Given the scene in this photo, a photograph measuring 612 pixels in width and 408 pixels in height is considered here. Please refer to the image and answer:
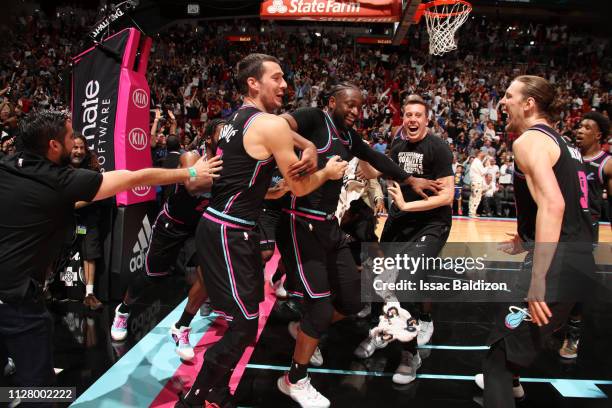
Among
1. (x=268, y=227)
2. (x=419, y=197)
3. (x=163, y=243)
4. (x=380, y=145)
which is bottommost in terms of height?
(x=380, y=145)

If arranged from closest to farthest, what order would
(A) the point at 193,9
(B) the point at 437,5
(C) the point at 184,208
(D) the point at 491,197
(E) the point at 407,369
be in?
(E) the point at 407,369 → (C) the point at 184,208 → (A) the point at 193,9 → (B) the point at 437,5 → (D) the point at 491,197

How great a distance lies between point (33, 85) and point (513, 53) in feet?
67.4

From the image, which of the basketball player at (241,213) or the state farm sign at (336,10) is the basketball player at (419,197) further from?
the state farm sign at (336,10)

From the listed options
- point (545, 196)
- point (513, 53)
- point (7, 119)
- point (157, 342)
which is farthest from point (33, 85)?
point (513, 53)

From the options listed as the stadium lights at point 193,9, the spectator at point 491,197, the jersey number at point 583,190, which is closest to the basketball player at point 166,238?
the jersey number at point 583,190

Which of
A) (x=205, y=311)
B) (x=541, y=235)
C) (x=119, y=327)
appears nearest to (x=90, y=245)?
(x=119, y=327)

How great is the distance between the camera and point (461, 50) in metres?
22.7

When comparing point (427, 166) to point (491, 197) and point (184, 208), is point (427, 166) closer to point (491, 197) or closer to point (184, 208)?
point (184, 208)

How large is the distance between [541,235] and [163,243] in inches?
121

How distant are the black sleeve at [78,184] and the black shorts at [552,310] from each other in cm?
226

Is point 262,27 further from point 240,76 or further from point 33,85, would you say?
point 240,76

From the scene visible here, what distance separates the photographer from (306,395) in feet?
10.5

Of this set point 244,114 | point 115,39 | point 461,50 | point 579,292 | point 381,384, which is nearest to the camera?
point 579,292

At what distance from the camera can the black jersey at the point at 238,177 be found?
2.91m
